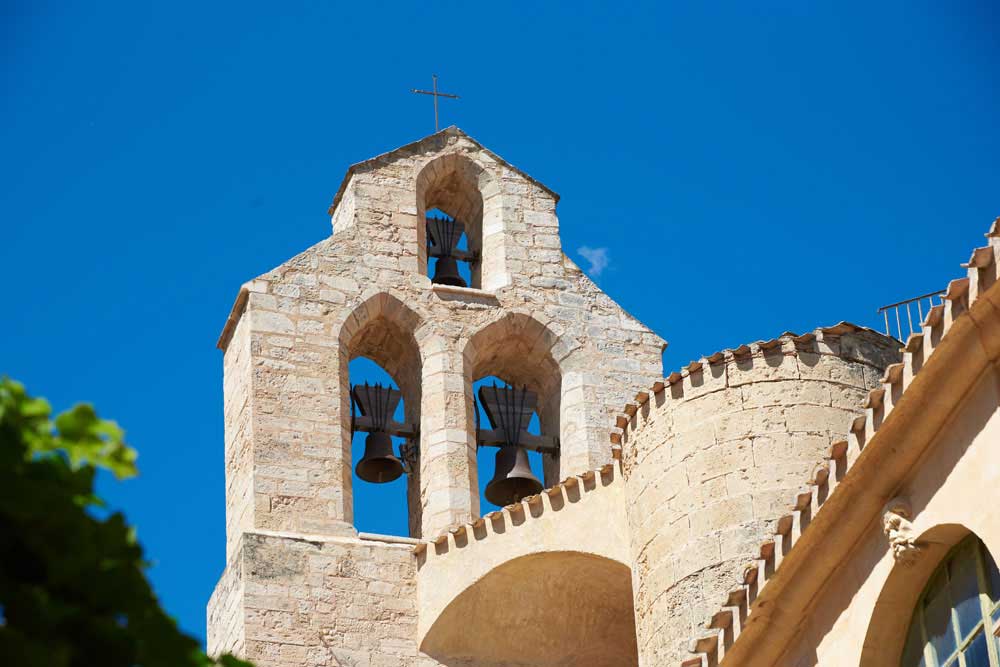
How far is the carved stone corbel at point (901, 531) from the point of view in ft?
29.0

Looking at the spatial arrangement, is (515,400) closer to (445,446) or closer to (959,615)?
(445,446)

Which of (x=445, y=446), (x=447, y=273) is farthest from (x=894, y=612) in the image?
(x=447, y=273)

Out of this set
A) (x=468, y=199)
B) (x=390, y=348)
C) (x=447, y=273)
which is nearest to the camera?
(x=390, y=348)

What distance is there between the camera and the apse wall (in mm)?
12305

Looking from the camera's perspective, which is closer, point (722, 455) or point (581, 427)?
point (722, 455)

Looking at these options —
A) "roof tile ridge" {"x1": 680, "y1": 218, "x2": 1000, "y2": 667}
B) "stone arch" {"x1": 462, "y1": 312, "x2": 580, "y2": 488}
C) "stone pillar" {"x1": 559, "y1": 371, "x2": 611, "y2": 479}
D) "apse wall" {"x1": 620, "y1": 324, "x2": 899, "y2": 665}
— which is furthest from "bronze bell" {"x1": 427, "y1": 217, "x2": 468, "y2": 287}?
"roof tile ridge" {"x1": 680, "y1": 218, "x2": 1000, "y2": 667}

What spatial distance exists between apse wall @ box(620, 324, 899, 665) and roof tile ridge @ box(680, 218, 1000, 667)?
71.2 inches

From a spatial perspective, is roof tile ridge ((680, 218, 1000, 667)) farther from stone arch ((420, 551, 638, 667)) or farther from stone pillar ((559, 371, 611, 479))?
stone pillar ((559, 371, 611, 479))

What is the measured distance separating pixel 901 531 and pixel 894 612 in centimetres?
37

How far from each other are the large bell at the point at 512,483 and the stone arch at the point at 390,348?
0.62 meters

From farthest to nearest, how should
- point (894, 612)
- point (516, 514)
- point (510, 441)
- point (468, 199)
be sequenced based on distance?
point (468, 199) → point (510, 441) → point (516, 514) → point (894, 612)

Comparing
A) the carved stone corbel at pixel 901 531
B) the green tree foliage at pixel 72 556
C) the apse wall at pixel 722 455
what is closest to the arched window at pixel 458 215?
the apse wall at pixel 722 455

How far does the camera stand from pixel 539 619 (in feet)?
49.2

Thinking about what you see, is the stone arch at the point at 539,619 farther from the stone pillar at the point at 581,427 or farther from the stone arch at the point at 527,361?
the stone arch at the point at 527,361
